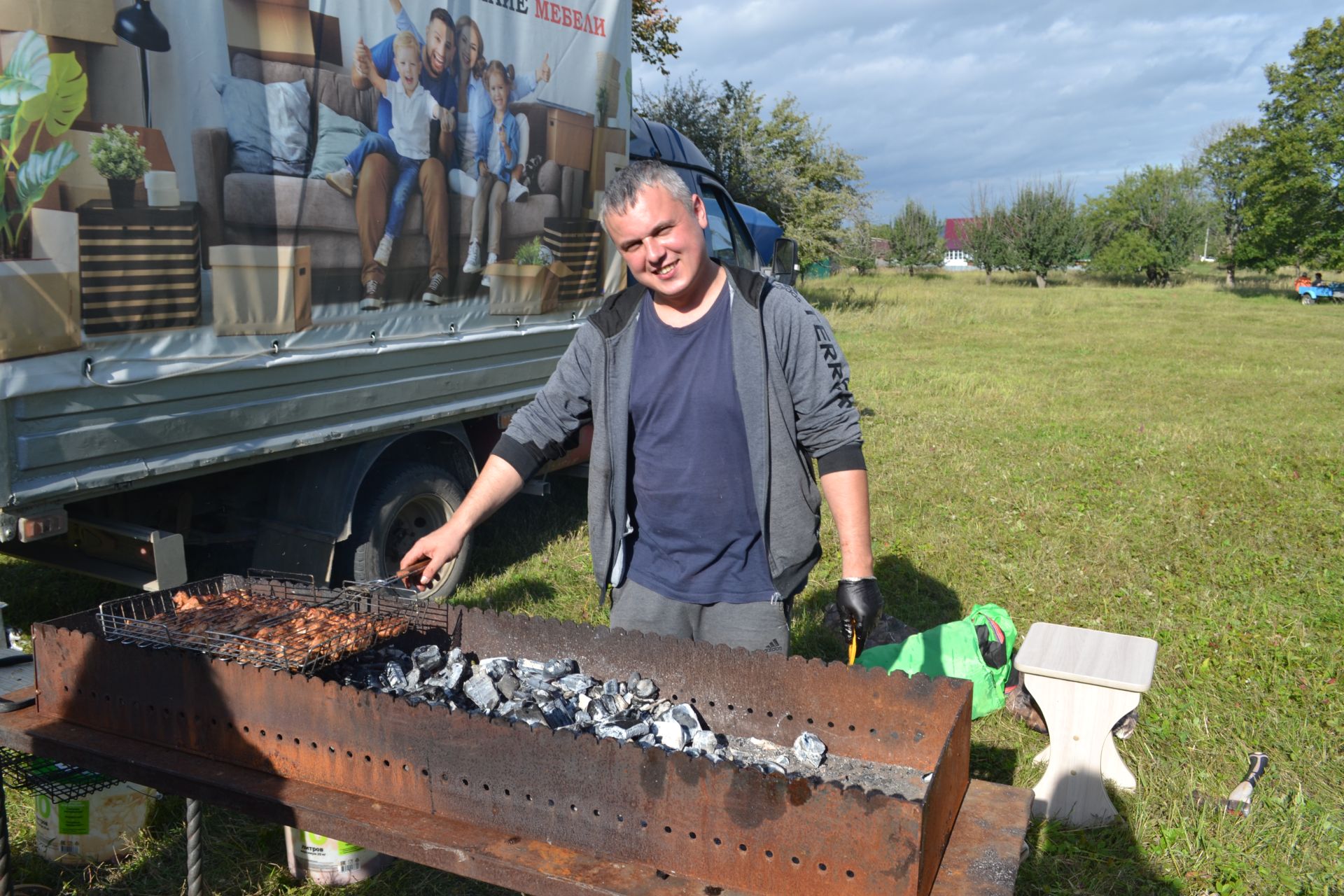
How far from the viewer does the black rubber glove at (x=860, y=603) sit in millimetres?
2510

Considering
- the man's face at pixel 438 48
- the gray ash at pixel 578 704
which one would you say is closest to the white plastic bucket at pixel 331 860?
the gray ash at pixel 578 704

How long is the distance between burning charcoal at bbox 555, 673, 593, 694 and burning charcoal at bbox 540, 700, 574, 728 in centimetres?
10

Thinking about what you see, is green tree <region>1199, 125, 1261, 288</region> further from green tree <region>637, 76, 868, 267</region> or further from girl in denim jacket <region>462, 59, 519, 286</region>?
girl in denim jacket <region>462, 59, 519, 286</region>

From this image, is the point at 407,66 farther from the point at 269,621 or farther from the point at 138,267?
the point at 269,621

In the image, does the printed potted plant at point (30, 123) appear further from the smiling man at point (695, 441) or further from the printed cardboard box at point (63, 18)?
the smiling man at point (695, 441)

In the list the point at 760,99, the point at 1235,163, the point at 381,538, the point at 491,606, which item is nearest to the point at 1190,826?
the point at 491,606

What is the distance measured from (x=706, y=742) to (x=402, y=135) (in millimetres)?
3554

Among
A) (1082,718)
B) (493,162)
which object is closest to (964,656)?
(1082,718)

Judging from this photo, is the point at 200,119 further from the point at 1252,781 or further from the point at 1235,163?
the point at 1235,163

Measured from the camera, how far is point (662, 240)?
8.19 ft

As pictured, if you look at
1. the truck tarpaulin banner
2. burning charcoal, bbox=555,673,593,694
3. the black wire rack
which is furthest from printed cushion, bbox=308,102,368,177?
burning charcoal, bbox=555,673,593,694

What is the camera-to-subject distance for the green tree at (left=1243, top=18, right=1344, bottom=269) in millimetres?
38406

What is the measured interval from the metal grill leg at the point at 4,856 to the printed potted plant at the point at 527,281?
3.59 m

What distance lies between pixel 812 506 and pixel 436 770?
118cm
